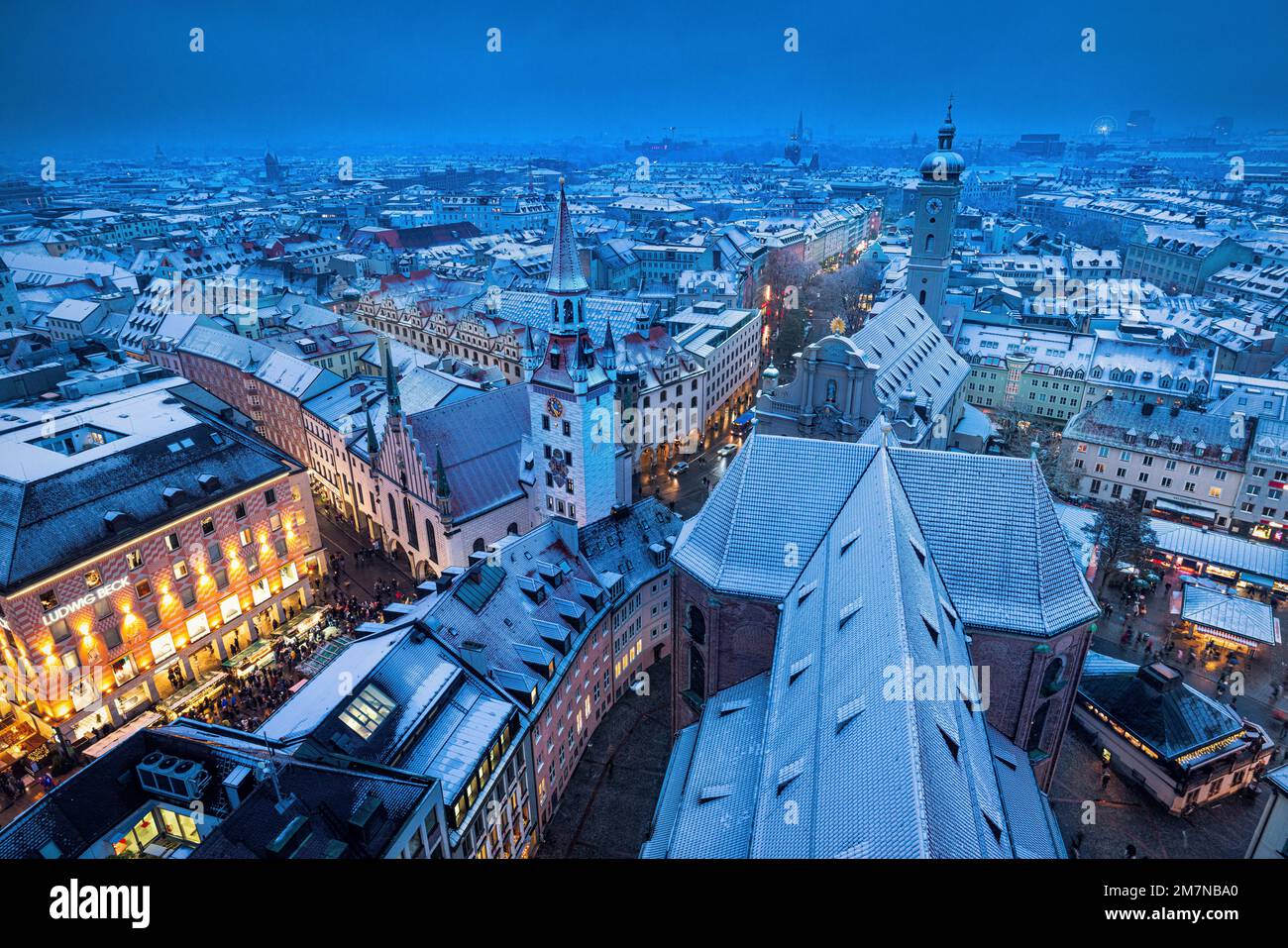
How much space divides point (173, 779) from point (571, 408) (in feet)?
107

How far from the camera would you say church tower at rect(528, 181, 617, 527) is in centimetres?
4941

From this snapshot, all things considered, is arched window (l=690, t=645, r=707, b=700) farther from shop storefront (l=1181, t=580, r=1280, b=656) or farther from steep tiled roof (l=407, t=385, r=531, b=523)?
shop storefront (l=1181, t=580, r=1280, b=656)

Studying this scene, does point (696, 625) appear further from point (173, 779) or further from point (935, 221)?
point (935, 221)

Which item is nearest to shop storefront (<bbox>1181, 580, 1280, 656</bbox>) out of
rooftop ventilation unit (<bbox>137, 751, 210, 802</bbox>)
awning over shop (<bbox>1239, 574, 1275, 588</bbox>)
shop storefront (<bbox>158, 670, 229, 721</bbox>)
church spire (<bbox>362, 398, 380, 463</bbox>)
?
awning over shop (<bbox>1239, 574, 1275, 588</bbox>)

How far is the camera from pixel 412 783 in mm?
27453

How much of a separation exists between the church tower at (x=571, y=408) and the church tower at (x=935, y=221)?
58124mm

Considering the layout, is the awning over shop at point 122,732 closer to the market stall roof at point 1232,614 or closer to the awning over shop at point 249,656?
the awning over shop at point 249,656

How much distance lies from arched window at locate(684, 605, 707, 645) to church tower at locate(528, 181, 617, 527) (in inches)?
574

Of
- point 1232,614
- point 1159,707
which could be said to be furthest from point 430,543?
point 1232,614

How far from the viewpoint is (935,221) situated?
3583 inches
